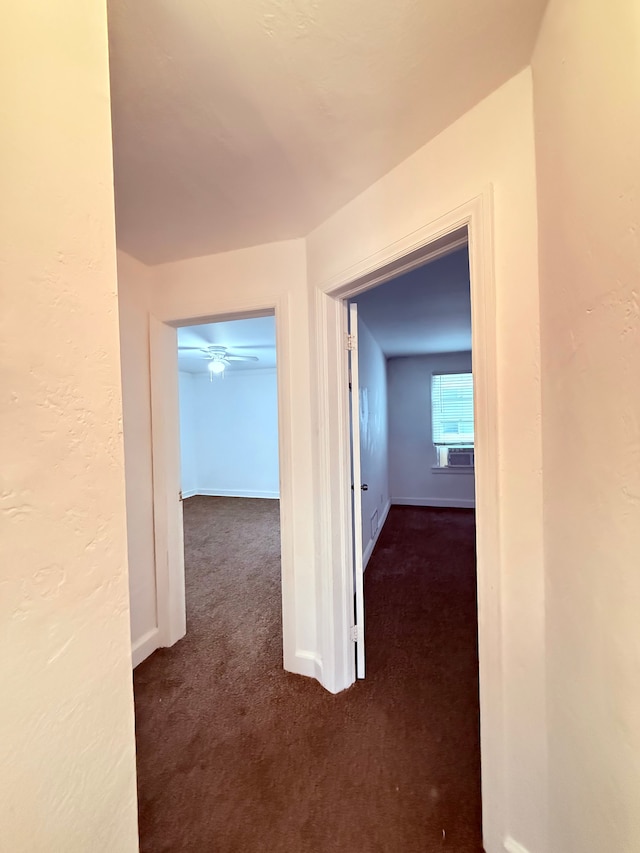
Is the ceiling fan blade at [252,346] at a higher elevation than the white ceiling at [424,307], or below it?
higher

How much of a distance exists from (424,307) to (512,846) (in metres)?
2.94

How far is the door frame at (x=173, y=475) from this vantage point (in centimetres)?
186

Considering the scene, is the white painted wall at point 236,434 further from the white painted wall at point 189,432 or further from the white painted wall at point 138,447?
the white painted wall at point 138,447

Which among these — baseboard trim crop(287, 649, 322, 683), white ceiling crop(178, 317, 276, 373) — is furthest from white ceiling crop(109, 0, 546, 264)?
baseboard trim crop(287, 649, 322, 683)

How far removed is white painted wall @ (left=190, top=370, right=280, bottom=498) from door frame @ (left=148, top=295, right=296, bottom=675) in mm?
3744

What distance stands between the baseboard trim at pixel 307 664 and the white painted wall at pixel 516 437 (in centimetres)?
93

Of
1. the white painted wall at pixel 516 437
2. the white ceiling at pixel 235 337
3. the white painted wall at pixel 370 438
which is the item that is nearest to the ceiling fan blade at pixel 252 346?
the white ceiling at pixel 235 337

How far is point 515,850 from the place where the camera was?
989mm

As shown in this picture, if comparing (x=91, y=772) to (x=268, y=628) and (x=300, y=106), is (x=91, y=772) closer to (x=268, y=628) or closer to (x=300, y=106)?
(x=300, y=106)

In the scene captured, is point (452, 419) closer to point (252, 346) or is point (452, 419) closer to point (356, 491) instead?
point (252, 346)

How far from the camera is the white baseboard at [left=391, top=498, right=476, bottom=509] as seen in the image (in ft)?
16.8

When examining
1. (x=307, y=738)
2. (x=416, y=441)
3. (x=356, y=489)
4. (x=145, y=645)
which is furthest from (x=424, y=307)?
(x=145, y=645)

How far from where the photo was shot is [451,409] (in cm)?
516

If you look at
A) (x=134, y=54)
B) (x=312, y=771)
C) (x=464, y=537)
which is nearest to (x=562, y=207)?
(x=134, y=54)
